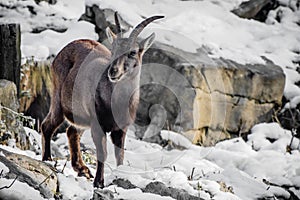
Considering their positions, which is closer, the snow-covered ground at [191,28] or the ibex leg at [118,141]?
the ibex leg at [118,141]

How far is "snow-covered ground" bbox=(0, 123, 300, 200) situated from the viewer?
13.4ft

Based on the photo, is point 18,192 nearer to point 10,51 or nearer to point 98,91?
point 98,91

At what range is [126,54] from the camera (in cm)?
412

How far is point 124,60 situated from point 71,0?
16.8 ft

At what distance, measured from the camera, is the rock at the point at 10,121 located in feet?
16.8

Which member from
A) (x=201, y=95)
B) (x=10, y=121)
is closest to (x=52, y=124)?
(x=10, y=121)

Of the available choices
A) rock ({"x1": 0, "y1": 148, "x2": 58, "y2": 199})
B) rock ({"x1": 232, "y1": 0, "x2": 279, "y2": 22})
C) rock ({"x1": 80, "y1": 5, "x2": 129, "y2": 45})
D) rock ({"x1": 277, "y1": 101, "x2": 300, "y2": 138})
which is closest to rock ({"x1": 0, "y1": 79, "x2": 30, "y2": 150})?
rock ({"x1": 0, "y1": 148, "x2": 58, "y2": 199})

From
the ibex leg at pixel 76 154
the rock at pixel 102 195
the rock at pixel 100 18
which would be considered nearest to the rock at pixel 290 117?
the rock at pixel 100 18

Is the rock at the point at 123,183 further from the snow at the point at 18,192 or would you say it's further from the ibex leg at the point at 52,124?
the snow at the point at 18,192

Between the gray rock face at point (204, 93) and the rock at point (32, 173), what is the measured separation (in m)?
3.37

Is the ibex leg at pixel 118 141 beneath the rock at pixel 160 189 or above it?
above

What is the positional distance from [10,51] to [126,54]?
192 cm

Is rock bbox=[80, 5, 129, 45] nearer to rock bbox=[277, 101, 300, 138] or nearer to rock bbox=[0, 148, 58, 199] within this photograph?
rock bbox=[277, 101, 300, 138]

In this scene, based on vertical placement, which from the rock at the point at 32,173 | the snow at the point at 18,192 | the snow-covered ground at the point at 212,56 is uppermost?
the snow at the point at 18,192
